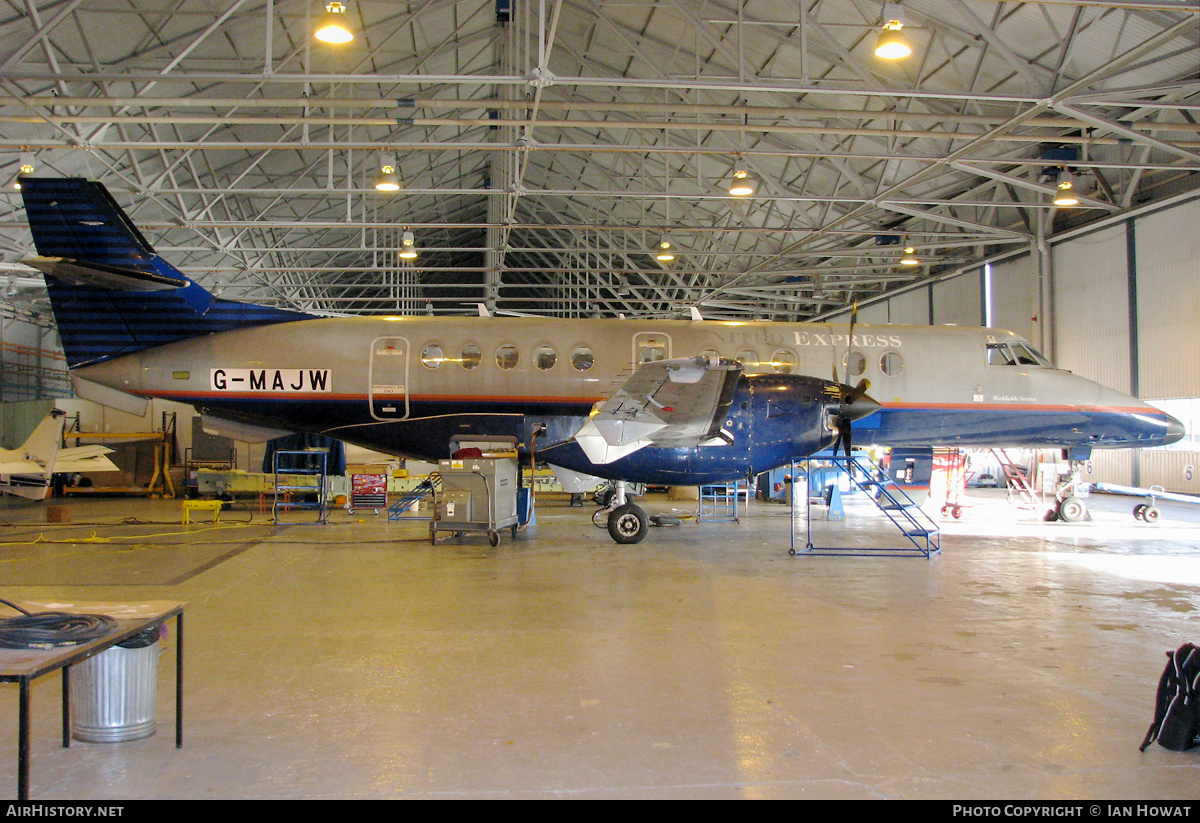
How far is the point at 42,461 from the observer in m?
17.5

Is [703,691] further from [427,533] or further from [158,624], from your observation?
[427,533]

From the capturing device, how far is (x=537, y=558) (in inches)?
435

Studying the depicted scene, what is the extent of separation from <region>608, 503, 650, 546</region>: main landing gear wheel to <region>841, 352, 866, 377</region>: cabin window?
505 cm

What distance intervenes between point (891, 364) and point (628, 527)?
20.0 feet

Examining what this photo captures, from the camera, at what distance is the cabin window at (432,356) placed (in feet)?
43.6

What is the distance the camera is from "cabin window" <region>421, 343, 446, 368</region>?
13281 millimetres

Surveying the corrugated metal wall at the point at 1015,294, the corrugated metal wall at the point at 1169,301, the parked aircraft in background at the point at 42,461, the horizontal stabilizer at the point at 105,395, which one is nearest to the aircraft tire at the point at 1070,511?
the corrugated metal wall at the point at 1169,301

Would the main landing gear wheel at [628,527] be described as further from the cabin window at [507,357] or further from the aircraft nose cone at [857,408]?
the aircraft nose cone at [857,408]

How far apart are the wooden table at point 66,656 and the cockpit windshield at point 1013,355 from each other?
14332 mm

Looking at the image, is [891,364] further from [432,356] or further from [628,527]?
[432,356]

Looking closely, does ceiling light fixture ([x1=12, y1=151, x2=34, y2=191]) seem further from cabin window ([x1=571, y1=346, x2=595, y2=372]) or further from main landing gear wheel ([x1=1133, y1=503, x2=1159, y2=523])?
main landing gear wheel ([x1=1133, y1=503, x2=1159, y2=523])

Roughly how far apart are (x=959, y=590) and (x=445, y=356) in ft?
29.9

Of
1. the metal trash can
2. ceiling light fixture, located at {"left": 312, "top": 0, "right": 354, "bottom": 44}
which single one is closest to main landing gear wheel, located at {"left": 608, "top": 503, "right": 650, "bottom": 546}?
ceiling light fixture, located at {"left": 312, "top": 0, "right": 354, "bottom": 44}

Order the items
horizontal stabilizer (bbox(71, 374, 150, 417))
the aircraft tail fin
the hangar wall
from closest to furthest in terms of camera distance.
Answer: horizontal stabilizer (bbox(71, 374, 150, 417)), the aircraft tail fin, the hangar wall
